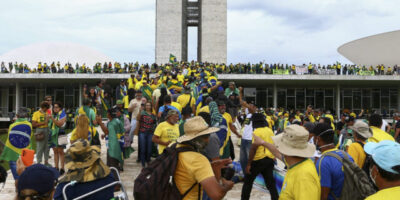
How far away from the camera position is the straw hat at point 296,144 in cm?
275

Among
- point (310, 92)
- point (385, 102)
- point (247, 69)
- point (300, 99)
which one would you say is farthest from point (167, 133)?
point (385, 102)

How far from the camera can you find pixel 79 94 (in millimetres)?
37156

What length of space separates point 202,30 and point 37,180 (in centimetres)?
4835

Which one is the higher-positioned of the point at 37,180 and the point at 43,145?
the point at 37,180

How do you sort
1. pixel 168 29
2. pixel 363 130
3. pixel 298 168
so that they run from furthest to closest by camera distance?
pixel 168 29, pixel 363 130, pixel 298 168

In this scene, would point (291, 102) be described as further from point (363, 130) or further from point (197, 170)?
point (197, 170)

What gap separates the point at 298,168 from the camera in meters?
2.68

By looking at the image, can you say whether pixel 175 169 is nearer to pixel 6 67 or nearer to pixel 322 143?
pixel 322 143

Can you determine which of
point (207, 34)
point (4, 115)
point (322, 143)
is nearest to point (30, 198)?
point (322, 143)

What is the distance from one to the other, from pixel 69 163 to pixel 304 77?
102ft

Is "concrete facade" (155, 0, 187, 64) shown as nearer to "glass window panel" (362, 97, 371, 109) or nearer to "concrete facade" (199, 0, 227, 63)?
"concrete facade" (199, 0, 227, 63)

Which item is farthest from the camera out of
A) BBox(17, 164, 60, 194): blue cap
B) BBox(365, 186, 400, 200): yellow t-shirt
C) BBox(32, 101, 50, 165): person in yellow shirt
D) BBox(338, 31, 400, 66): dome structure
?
BBox(338, 31, 400, 66): dome structure

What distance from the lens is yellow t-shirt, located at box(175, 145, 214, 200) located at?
8.30ft

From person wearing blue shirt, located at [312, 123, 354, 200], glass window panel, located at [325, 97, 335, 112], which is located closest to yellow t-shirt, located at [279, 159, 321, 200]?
person wearing blue shirt, located at [312, 123, 354, 200]
